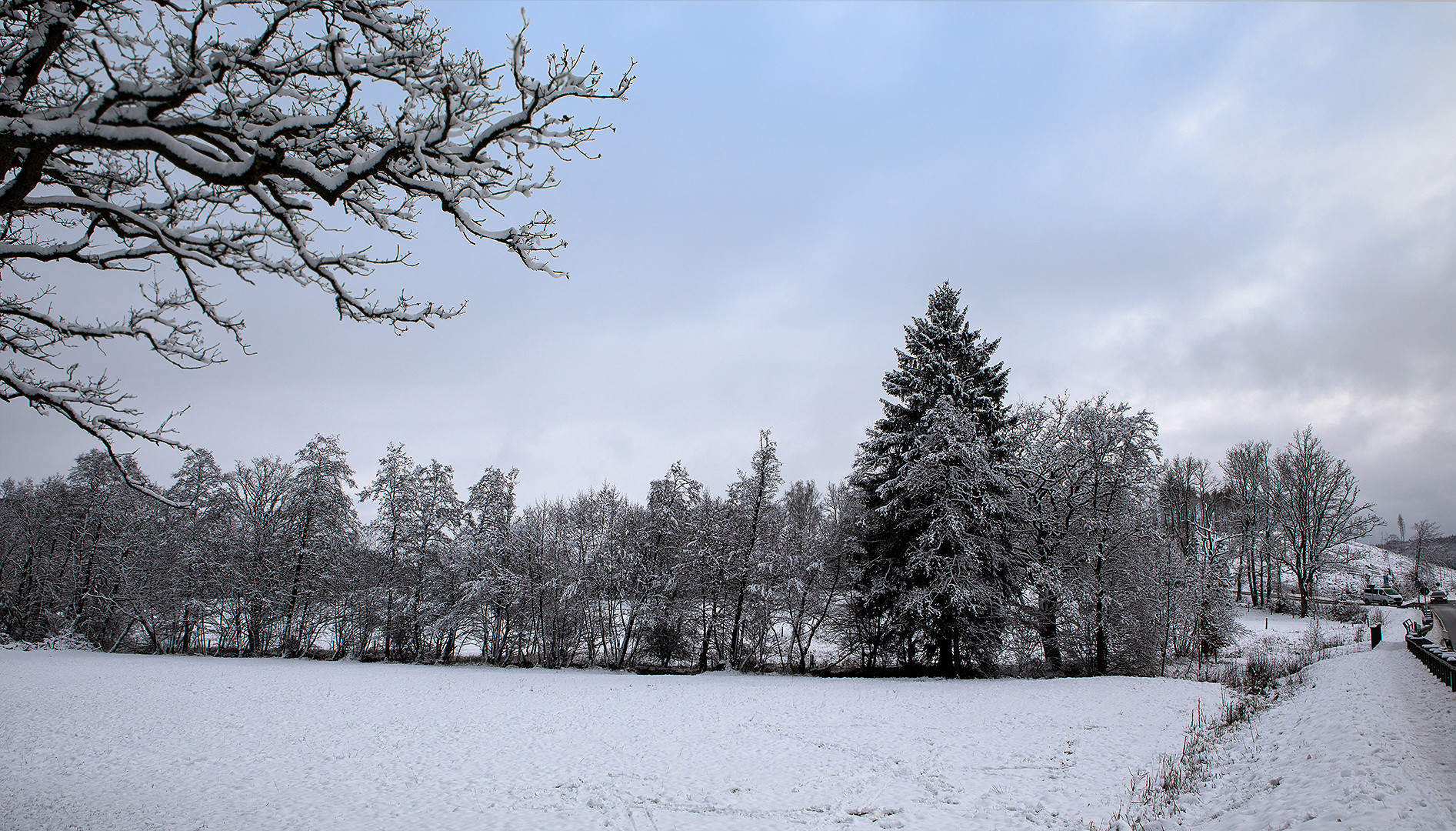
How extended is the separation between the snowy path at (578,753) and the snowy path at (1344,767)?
5.23 feet

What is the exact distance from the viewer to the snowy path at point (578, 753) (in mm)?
8797

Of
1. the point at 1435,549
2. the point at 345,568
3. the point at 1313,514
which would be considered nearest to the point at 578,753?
the point at 345,568

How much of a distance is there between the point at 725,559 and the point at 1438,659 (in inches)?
898

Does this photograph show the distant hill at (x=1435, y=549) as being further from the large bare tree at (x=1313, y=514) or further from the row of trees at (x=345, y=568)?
the row of trees at (x=345, y=568)

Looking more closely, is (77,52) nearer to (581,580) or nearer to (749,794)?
(749,794)

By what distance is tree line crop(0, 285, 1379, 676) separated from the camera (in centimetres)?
2339

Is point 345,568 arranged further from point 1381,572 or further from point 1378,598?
point 1381,572

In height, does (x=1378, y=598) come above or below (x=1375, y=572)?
below

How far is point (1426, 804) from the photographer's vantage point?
20.9 feet

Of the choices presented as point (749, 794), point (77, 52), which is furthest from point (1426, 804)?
point (77, 52)

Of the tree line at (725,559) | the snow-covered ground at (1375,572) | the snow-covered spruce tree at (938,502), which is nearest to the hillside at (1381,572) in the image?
the snow-covered ground at (1375,572)

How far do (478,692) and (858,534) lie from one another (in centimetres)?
1581

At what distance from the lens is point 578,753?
1273 centimetres

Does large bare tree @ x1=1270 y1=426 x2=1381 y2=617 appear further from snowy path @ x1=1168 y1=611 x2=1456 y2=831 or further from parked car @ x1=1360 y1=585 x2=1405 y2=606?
snowy path @ x1=1168 y1=611 x2=1456 y2=831
